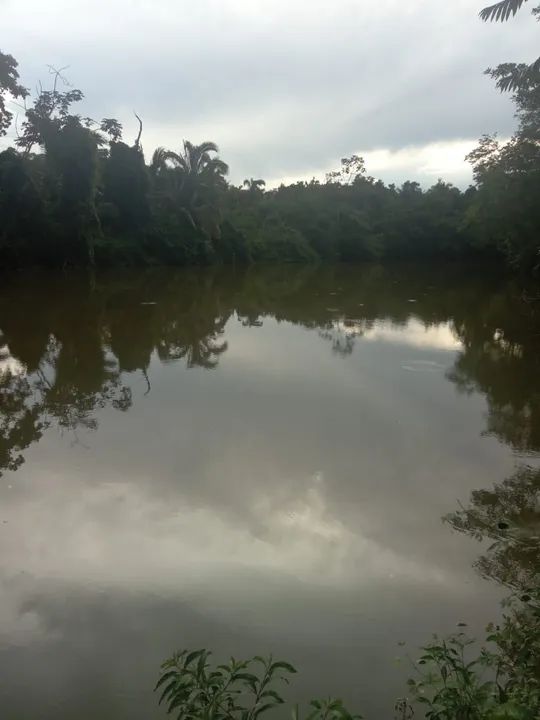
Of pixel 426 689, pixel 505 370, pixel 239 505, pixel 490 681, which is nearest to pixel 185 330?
pixel 505 370

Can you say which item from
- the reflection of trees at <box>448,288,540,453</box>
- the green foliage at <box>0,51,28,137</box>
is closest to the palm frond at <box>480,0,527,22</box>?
the reflection of trees at <box>448,288,540,453</box>

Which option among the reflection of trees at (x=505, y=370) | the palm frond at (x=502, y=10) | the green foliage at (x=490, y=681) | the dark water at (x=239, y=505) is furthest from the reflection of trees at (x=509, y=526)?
the palm frond at (x=502, y=10)

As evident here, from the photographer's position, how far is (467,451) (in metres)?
6.23

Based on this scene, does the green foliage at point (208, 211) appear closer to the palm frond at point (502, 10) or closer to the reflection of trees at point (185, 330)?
the reflection of trees at point (185, 330)

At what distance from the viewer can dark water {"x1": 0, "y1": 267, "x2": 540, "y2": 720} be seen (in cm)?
318

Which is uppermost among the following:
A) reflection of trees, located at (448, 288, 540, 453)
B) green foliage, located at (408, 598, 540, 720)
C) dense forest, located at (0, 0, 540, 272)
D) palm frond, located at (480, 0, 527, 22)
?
dense forest, located at (0, 0, 540, 272)

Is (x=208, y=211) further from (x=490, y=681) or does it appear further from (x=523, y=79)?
(x=490, y=681)

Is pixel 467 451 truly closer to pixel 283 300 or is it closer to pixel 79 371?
pixel 79 371

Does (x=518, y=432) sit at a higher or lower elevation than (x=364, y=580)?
higher

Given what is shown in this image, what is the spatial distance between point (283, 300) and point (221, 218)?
18889mm

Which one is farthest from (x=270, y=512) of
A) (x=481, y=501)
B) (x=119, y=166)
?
(x=119, y=166)

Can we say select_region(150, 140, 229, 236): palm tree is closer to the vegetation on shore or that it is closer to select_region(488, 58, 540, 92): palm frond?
select_region(488, 58, 540, 92): palm frond

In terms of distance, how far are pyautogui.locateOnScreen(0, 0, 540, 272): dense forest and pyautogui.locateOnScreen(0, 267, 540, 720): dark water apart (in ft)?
19.7

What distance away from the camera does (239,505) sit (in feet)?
16.2
